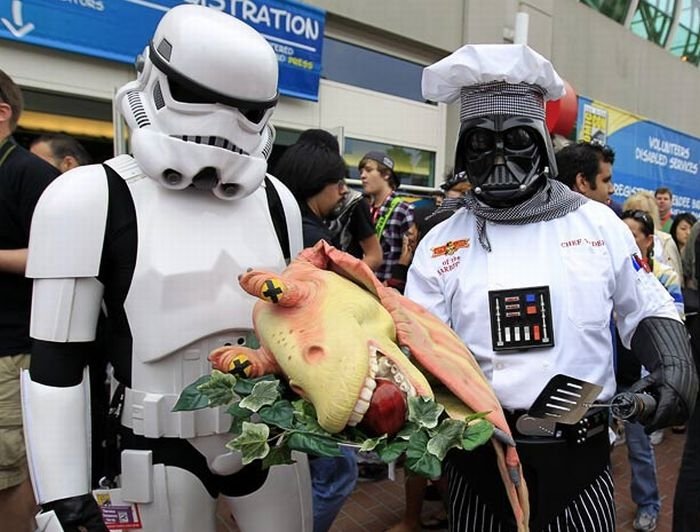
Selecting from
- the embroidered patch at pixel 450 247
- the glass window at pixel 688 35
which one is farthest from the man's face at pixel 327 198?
the glass window at pixel 688 35

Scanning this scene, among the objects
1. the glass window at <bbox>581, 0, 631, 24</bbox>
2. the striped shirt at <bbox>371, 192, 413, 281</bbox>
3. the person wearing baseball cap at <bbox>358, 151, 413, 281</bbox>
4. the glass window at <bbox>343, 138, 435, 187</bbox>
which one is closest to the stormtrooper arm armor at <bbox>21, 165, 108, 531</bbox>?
the person wearing baseball cap at <bbox>358, 151, 413, 281</bbox>

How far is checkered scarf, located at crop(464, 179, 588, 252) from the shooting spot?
1.38 metres

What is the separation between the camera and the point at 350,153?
21.2 ft

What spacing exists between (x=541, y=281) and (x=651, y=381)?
326mm

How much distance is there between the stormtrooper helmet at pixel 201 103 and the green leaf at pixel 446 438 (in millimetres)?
734

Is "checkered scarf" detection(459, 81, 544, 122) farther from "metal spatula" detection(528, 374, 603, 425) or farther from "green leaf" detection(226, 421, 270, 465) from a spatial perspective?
"green leaf" detection(226, 421, 270, 465)

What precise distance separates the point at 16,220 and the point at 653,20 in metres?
12.8

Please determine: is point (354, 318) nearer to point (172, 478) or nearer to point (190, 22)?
point (172, 478)

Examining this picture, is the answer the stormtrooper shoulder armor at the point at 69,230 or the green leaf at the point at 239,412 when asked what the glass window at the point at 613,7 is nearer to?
the stormtrooper shoulder armor at the point at 69,230

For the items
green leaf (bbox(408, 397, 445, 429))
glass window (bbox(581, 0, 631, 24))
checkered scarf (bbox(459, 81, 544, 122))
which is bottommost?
green leaf (bbox(408, 397, 445, 429))

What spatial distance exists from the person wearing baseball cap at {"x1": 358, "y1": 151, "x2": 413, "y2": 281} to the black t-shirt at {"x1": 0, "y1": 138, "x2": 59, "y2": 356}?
71.3 inches

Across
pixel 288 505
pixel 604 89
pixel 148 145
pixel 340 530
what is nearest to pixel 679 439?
pixel 340 530

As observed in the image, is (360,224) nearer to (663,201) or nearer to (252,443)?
(252,443)

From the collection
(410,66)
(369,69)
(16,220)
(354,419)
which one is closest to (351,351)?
(354,419)
